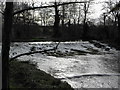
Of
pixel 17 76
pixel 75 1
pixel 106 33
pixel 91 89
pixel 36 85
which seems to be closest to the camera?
pixel 75 1

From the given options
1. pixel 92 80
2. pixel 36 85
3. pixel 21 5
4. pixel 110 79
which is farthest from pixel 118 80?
pixel 21 5

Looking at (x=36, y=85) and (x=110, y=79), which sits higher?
(x=36, y=85)

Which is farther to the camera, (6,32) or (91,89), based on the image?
(91,89)

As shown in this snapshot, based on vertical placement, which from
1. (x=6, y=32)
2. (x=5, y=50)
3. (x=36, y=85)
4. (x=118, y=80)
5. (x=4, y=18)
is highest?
(x=4, y=18)

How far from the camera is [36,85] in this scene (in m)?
6.91

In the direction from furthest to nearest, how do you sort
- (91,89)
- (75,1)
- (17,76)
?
(91,89) → (17,76) → (75,1)

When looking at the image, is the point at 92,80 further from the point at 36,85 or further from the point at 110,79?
the point at 36,85

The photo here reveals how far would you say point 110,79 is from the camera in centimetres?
1066

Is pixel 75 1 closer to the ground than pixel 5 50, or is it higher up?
higher up

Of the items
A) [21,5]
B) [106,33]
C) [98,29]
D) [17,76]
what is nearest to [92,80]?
[17,76]

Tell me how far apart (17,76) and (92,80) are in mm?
3861

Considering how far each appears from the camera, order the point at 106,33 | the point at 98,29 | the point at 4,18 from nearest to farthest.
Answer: the point at 4,18
the point at 106,33
the point at 98,29

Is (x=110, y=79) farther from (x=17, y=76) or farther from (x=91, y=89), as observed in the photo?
(x=17, y=76)

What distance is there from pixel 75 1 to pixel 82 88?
6586mm
